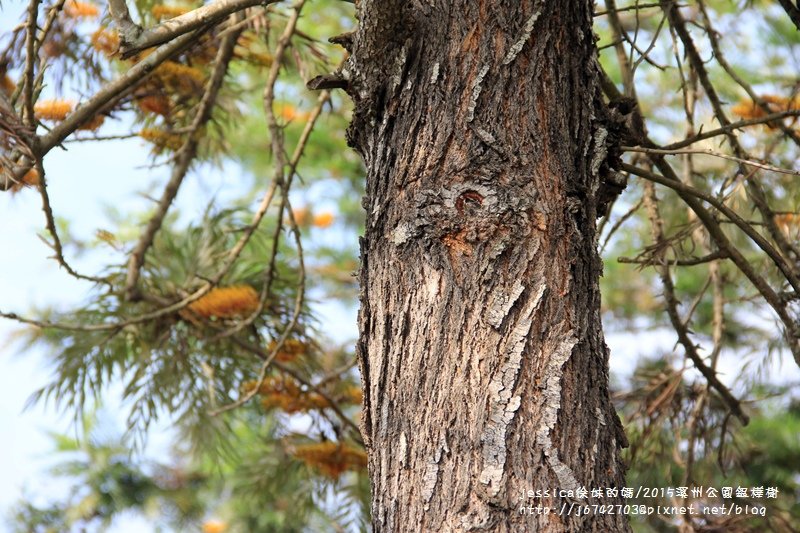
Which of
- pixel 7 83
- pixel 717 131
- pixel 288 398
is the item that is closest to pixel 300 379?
pixel 288 398

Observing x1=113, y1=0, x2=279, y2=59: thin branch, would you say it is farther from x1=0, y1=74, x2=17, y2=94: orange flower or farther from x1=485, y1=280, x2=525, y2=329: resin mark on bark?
x1=0, y1=74, x2=17, y2=94: orange flower

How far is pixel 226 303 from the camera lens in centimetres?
243

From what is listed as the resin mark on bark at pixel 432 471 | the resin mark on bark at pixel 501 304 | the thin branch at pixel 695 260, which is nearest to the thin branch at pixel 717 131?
the thin branch at pixel 695 260

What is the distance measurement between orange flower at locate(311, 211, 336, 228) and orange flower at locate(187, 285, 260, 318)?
11.0 ft

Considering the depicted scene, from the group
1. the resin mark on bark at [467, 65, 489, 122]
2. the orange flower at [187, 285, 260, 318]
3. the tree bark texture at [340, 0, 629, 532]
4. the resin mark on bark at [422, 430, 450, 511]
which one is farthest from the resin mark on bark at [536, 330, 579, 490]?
the orange flower at [187, 285, 260, 318]

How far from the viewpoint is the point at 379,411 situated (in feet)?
4.09

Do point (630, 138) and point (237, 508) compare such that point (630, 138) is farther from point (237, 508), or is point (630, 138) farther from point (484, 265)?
point (237, 508)

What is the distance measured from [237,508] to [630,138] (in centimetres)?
384

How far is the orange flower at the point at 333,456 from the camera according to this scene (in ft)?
8.26

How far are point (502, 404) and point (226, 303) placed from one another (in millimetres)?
1410

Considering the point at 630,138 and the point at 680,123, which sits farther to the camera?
the point at 680,123

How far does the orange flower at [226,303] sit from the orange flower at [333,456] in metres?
0.42

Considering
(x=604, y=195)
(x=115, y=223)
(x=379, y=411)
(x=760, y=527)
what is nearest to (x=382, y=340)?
(x=379, y=411)

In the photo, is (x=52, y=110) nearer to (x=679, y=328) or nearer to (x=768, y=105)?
(x=679, y=328)
